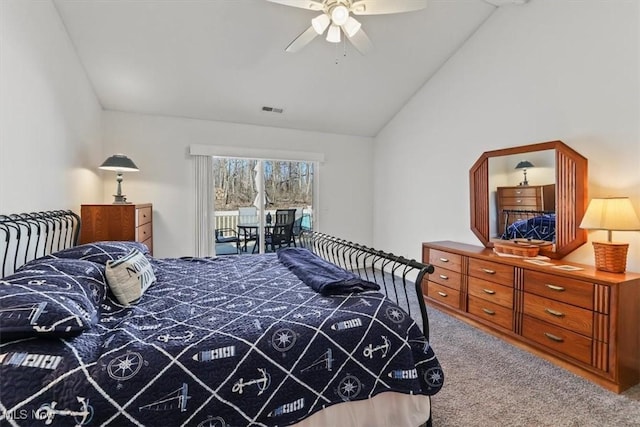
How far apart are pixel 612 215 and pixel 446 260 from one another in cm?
147

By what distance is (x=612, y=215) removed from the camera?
2.20 m

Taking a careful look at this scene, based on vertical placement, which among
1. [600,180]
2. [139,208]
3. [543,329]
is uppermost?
[600,180]

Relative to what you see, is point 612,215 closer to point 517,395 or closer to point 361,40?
point 517,395

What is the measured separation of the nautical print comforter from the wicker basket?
1.76 m

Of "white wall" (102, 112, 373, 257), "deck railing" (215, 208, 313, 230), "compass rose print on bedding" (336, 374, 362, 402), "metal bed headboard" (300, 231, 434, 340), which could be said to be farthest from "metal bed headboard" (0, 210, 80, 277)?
"metal bed headboard" (300, 231, 434, 340)

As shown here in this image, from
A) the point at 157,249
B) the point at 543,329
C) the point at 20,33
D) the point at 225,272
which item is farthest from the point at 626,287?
the point at 157,249

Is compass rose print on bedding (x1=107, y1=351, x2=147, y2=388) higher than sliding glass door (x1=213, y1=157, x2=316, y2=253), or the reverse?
sliding glass door (x1=213, y1=157, x2=316, y2=253)

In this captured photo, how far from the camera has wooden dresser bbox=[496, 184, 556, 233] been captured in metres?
2.80

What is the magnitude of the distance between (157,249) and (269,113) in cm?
252

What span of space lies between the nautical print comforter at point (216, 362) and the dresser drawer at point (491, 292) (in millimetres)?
1565

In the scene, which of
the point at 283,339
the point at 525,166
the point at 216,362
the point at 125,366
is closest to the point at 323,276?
the point at 283,339

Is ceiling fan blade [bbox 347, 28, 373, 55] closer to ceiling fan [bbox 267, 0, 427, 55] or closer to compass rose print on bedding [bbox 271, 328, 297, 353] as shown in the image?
ceiling fan [bbox 267, 0, 427, 55]

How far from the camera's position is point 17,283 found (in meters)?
1.30

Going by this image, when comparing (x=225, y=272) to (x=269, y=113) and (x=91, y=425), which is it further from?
(x=269, y=113)
